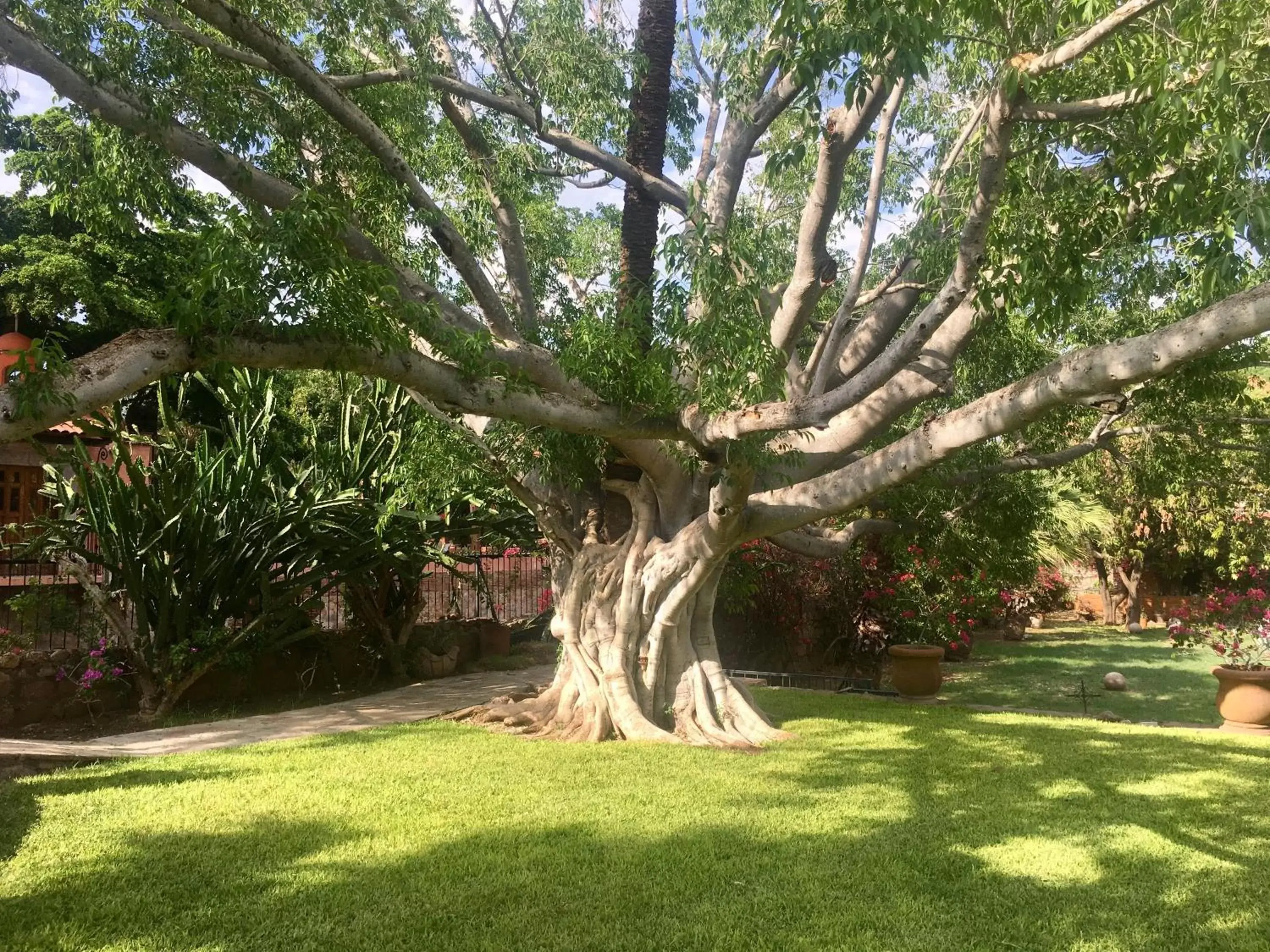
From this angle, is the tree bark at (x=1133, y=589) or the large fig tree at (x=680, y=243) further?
the tree bark at (x=1133, y=589)

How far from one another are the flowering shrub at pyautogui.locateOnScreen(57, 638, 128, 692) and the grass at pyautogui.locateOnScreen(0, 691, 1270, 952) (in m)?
2.45

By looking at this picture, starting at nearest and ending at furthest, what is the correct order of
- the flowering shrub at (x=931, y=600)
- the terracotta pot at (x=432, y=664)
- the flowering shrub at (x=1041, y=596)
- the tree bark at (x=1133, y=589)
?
the flowering shrub at (x=931, y=600)
the terracotta pot at (x=432, y=664)
the flowering shrub at (x=1041, y=596)
the tree bark at (x=1133, y=589)

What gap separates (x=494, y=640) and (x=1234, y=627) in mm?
10142

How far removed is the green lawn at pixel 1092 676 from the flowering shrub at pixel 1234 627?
0.96 meters

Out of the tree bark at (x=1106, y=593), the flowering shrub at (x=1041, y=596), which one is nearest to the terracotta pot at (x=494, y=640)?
the flowering shrub at (x=1041, y=596)

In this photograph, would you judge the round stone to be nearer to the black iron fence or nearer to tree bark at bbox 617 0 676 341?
the black iron fence

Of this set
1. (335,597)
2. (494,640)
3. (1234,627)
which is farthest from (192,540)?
(1234,627)

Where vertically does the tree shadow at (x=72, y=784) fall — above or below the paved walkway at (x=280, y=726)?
below

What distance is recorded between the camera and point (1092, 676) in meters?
14.1

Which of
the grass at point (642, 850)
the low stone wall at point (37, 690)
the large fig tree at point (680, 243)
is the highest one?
the large fig tree at point (680, 243)

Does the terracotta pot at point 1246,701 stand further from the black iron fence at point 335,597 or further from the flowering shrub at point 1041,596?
the black iron fence at point 335,597

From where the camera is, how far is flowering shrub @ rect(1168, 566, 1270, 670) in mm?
9766

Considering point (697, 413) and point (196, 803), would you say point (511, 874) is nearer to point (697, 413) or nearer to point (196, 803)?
point (196, 803)

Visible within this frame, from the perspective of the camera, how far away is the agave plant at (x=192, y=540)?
30.9 ft
